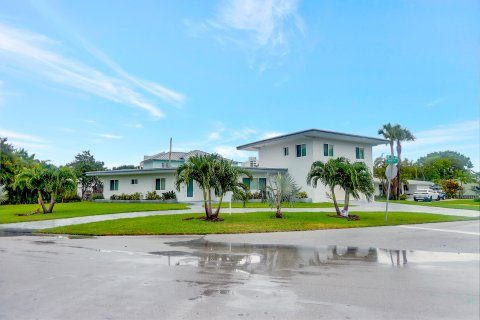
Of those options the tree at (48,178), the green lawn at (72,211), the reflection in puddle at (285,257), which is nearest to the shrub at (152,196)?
the green lawn at (72,211)

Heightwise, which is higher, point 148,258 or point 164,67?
point 164,67

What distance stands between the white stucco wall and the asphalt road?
21990 millimetres

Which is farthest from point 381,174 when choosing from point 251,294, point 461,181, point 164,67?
point 251,294

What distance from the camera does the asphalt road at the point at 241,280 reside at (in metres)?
4.52

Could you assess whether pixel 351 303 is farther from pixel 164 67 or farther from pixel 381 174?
pixel 381 174

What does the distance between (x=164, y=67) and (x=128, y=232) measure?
7392 millimetres

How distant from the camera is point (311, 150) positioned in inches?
1275

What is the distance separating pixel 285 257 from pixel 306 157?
25.5m

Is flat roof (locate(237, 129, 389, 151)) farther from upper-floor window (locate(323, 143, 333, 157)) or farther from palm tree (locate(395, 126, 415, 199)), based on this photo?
palm tree (locate(395, 126, 415, 199))

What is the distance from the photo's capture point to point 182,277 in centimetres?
623

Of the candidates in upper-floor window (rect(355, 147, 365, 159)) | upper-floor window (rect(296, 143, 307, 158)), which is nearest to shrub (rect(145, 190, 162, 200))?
upper-floor window (rect(296, 143, 307, 158))

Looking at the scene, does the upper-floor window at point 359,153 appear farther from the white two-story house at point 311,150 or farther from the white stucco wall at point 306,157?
the white stucco wall at point 306,157

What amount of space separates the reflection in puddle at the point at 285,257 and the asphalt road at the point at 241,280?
0.02 m

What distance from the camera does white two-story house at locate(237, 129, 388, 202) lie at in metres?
32.4
